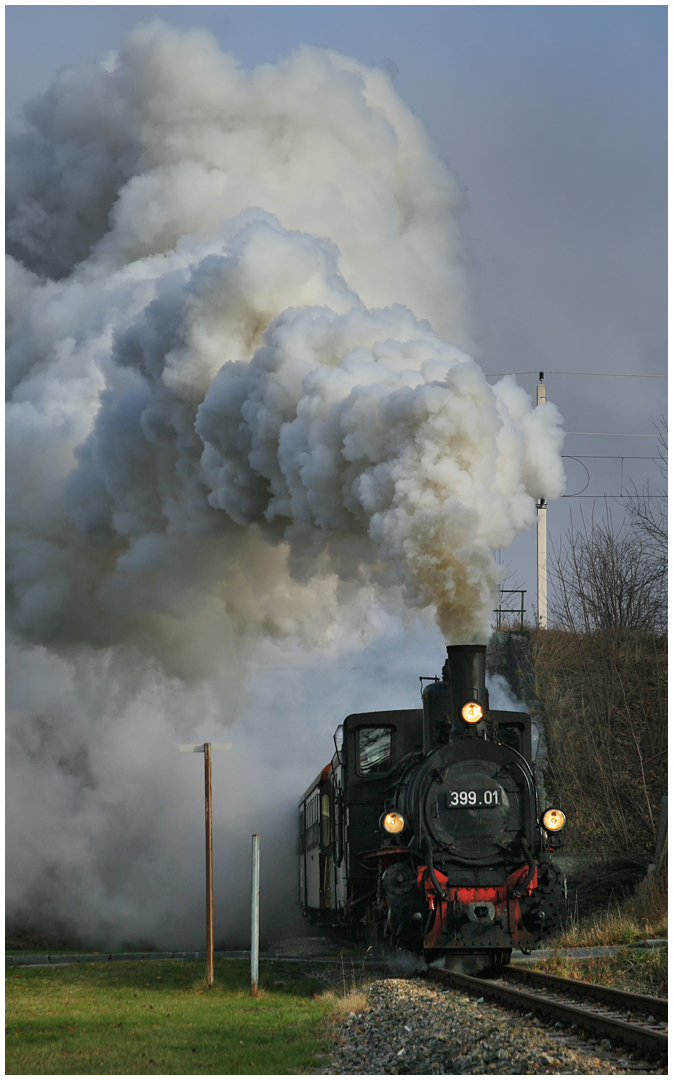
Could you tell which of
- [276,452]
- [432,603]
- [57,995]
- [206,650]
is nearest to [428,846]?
[432,603]

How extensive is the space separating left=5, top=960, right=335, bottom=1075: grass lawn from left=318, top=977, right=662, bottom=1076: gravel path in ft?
0.97

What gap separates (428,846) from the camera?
31.1 feet

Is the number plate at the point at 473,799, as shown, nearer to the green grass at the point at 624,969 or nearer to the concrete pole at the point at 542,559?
the green grass at the point at 624,969

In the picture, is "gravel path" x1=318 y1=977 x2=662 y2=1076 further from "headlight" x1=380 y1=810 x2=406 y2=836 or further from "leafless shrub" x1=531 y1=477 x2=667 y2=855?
"leafless shrub" x1=531 y1=477 x2=667 y2=855

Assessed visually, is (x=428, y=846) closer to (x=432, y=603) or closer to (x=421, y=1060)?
(x=432, y=603)

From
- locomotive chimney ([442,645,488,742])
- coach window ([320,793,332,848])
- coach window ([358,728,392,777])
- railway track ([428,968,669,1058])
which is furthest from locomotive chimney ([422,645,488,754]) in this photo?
coach window ([320,793,332,848])

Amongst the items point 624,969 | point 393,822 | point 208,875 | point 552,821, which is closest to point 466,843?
point 393,822

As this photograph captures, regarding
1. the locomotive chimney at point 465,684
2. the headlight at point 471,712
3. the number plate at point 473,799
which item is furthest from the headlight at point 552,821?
the headlight at point 471,712

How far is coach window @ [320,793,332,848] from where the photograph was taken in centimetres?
1276

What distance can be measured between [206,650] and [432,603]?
1156 cm

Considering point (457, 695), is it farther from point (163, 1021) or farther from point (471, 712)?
point (163, 1021)

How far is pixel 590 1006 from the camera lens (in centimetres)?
771

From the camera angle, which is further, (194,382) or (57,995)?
(194,382)

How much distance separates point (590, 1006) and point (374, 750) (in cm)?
424
